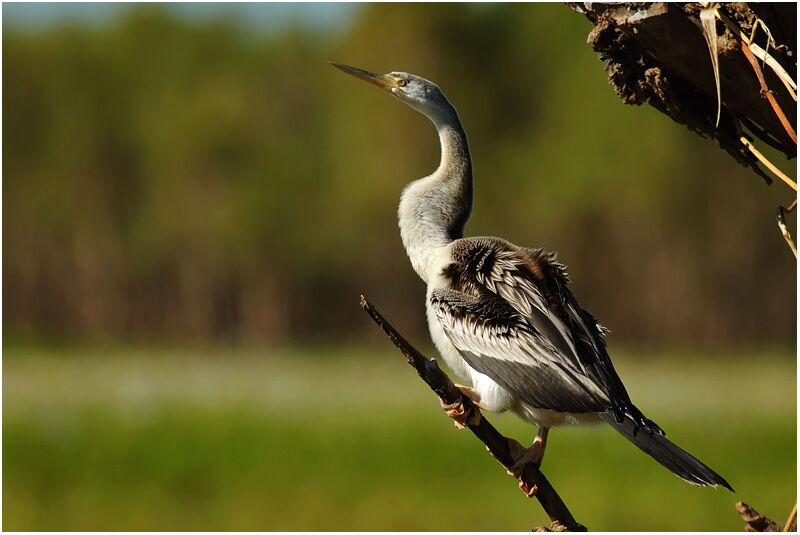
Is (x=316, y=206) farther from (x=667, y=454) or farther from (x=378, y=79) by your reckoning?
(x=667, y=454)

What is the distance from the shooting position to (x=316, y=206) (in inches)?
1004

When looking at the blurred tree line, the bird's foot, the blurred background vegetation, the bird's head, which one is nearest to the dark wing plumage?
the bird's foot

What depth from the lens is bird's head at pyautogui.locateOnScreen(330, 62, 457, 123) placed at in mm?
4582

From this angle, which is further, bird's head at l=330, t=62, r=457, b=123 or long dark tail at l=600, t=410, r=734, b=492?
bird's head at l=330, t=62, r=457, b=123

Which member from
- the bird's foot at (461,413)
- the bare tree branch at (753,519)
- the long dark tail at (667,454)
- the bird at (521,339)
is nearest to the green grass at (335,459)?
the bird at (521,339)

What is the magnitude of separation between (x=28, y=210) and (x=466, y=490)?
54.6 ft

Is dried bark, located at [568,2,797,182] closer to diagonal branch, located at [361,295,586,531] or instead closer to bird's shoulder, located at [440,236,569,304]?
bird's shoulder, located at [440,236,569,304]

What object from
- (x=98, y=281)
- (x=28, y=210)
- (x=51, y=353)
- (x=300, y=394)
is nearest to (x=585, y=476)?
(x=300, y=394)

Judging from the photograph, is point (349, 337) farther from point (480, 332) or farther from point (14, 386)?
point (480, 332)

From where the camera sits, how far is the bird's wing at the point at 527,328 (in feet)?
11.6

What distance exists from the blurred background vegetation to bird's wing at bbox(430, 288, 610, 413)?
12.4 m

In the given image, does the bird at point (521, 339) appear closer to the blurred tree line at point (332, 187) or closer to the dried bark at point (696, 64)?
the dried bark at point (696, 64)

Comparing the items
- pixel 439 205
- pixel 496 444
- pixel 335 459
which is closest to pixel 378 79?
pixel 439 205

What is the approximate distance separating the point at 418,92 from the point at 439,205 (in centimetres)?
66
